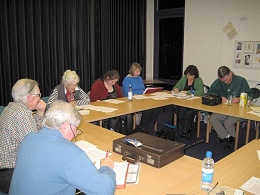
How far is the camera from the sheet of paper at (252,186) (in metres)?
1.62

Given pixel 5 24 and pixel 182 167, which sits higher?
pixel 5 24

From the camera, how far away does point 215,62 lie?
5.80 m

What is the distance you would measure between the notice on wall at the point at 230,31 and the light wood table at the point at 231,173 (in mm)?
3712

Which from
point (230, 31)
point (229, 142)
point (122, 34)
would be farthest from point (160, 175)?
point (122, 34)

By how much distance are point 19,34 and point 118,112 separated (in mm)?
2515

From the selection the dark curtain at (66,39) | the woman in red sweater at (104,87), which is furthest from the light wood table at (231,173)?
the dark curtain at (66,39)

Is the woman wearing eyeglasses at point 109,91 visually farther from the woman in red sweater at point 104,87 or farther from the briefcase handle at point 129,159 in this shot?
the briefcase handle at point 129,159

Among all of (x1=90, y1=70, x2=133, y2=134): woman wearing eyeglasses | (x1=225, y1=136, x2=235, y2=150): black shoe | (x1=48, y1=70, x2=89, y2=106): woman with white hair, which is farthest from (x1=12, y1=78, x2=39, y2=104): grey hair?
(x1=225, y1=136, x2=235, y2=150): black shoe

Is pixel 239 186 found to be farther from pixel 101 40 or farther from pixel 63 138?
pixel 101 40

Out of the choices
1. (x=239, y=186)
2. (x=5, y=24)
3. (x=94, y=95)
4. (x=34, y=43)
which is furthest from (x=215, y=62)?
(x=239, y=186)

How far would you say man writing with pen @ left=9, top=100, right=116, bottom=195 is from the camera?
4.35ft

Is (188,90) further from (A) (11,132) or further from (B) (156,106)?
(A) (11,132)

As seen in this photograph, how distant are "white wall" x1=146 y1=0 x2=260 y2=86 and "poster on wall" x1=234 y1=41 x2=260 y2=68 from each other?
79 mm

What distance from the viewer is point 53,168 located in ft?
4.35
